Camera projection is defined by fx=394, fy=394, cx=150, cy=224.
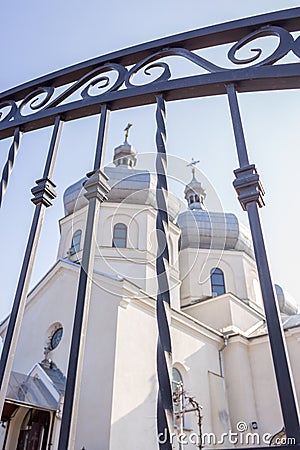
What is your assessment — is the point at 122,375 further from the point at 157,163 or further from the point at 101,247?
the point at 157,163

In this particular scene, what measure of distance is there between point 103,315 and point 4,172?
8848mm

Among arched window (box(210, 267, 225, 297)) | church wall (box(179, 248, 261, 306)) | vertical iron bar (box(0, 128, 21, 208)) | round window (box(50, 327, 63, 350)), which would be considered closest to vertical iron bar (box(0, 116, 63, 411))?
vertical iron bar (box(0, 128, 21, 208))

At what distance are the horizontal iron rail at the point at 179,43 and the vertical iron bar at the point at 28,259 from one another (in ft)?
1.18

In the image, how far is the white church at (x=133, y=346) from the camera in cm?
934

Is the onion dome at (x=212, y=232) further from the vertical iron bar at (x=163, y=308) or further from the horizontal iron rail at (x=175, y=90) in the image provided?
the vertical iron bar at (x=163, y=308)

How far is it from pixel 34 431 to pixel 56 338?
259 centimetres

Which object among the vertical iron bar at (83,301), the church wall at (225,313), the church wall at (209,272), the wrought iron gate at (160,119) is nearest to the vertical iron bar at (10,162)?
the wrought iron gate at (160,119)

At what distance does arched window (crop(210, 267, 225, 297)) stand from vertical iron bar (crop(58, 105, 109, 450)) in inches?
684

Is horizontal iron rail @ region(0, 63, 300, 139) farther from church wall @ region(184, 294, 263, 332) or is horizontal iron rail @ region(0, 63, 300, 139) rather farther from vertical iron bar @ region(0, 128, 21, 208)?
church wall @ region(184, 294, 263, 332)

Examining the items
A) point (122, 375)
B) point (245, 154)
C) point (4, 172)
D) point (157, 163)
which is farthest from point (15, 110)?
point (122, 375)

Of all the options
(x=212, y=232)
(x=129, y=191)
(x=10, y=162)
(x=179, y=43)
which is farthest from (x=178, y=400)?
(x=212, y=232)

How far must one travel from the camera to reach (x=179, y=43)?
223 cm

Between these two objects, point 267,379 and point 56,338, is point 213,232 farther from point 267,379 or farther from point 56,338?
point 56,338

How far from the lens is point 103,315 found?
35.0ft
